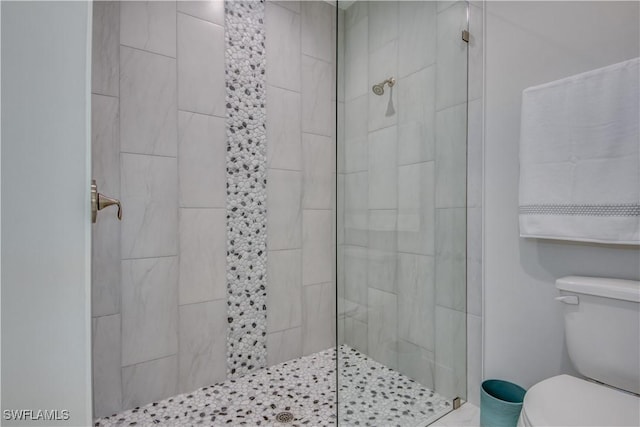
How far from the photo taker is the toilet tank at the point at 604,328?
1056 mm

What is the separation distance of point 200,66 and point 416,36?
1119 millimetres

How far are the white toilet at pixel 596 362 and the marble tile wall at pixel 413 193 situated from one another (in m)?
0.44

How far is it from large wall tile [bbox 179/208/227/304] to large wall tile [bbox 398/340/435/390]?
1023mm

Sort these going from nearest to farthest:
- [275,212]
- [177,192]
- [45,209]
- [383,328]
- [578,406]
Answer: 1. [45,209]
2. [578,406]
3. [383,328]
4. [177,192]
5. [275,212]

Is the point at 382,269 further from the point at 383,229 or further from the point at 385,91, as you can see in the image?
the point at 385,91

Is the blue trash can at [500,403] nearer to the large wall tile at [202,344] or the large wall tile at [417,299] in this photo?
the large wall tile at [417,299]

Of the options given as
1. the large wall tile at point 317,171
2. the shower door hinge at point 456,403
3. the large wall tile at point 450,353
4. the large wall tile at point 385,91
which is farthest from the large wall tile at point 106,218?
the shower door hinge at point 456,403

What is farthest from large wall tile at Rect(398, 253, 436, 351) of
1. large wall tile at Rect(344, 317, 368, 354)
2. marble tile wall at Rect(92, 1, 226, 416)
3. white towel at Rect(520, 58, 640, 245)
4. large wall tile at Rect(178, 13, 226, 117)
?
large wall tile at Rect(178, 13, 226, 117)

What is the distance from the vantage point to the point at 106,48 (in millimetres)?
1547

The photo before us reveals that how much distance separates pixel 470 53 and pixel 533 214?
0.83 m

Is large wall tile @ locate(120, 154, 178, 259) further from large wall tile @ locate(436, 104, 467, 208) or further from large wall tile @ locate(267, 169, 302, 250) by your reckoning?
large wall tile @ locate(436, 104, 467, 208)

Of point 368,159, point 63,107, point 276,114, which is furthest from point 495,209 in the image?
point 63,107

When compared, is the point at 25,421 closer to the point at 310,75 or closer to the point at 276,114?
the point at 276,114

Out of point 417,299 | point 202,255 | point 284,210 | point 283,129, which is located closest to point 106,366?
point 202,255
